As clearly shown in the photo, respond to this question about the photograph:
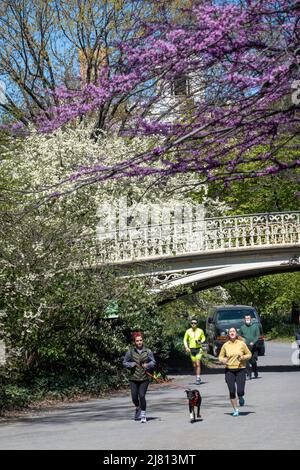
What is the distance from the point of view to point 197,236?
112 ft

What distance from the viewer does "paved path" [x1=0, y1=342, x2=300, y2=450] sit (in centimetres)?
1307

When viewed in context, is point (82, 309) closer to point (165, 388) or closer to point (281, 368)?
point (165, 388)

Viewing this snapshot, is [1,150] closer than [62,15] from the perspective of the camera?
Yes

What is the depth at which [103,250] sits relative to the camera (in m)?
26.2

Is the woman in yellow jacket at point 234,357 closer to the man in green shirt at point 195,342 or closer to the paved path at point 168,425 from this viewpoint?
the paved path at point 168,425

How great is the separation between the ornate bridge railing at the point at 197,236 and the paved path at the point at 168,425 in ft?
28.3

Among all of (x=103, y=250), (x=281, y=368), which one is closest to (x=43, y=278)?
(x=103, y=250)

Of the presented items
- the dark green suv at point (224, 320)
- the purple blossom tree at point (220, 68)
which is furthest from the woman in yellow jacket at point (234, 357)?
the dark green suv at point (224, 320)

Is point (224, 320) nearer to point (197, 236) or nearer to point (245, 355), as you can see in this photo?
point (197, 236)

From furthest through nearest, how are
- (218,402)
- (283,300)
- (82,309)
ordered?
(283,300) < (82,309) < (218,402)

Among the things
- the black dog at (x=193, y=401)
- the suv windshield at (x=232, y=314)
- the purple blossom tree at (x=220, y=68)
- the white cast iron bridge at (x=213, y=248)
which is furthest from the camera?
the suv windshield at (x=232, y=314)

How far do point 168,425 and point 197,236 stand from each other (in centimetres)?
1838

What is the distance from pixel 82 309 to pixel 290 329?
47479 mm

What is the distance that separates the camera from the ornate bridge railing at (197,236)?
108 feet
